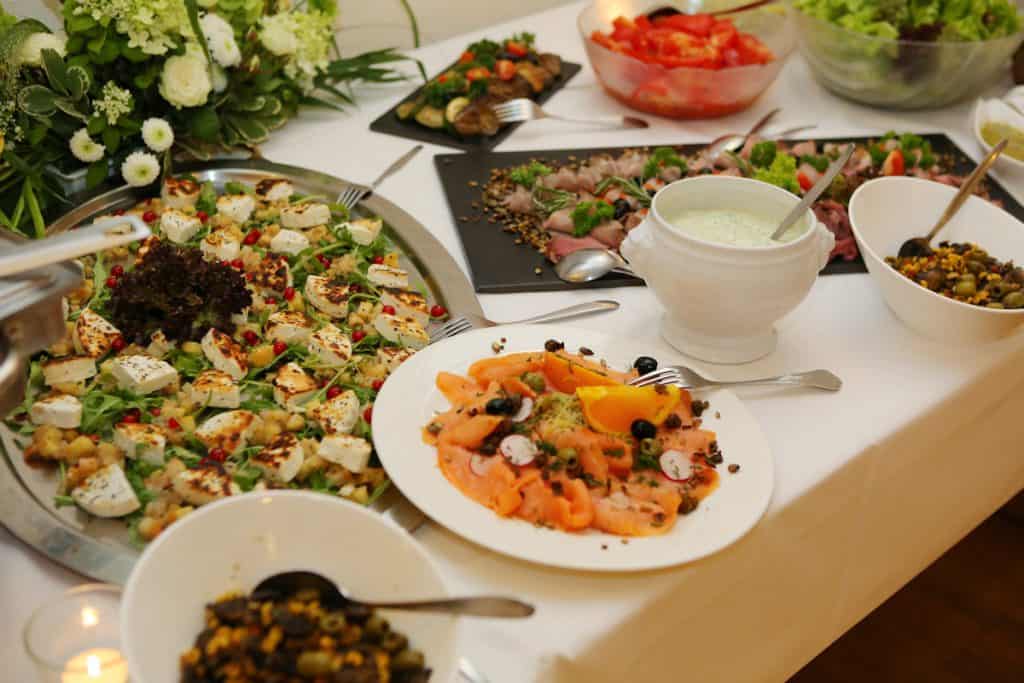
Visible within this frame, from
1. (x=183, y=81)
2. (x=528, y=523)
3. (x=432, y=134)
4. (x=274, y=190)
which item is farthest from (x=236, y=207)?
(x=528, y=523)

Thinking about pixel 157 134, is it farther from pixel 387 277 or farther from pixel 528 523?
pixel 528 523

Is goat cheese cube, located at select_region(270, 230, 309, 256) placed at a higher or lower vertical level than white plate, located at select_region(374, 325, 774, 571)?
higher

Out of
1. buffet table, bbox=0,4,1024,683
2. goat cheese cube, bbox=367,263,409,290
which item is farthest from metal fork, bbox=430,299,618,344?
goat cheese cube, bbox=367,263,409,290

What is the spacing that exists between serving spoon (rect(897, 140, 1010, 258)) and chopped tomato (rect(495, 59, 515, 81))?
0.97 meters

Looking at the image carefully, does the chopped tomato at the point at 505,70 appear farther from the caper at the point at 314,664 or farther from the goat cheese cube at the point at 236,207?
the caper at the point at 314,664

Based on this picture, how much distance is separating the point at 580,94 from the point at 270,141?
0.74 m

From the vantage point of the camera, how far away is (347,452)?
48.2 inches

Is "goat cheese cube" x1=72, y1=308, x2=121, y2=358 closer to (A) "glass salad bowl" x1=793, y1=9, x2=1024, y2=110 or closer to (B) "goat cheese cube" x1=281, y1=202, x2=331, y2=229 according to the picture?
(B) "goat cheese cube" x1=281, y1=202, x2=331, y2=229

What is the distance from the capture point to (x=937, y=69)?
7.35ft

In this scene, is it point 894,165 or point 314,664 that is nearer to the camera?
point 314,664

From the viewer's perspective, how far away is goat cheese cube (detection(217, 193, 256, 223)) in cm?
171

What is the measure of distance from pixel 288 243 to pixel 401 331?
315 millimetres

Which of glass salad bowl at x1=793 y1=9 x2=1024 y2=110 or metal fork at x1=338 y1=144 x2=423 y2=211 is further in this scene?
glass salad bowl at x1=793 y1=9 x2=1024 y2=110

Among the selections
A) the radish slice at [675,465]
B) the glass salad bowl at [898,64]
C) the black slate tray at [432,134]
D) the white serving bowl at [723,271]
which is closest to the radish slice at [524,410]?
the radish slice at [675,465]
